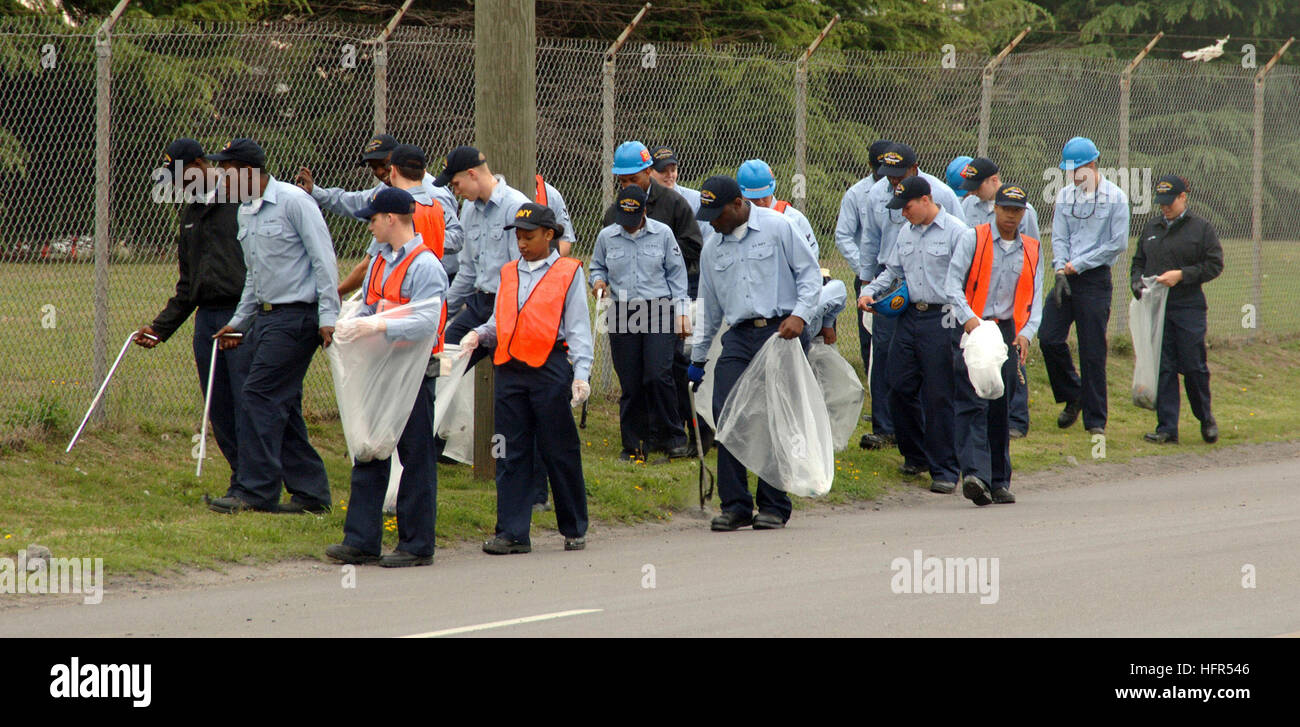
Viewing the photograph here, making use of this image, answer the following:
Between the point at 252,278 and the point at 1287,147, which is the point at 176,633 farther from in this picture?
the point at 1287,147

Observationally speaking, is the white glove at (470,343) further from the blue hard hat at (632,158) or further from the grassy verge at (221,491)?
the blue hard hat at (632,158)

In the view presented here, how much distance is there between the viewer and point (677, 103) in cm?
1333

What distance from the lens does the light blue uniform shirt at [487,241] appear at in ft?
31.0

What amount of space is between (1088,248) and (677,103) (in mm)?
3689

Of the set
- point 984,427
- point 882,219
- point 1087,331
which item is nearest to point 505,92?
point 882,219

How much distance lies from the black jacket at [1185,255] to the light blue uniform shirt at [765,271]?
4.98 metres

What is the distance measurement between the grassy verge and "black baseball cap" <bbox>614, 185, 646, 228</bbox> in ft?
5.54

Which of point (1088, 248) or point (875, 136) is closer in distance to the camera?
point (1088, 248)

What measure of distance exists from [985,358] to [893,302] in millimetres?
1080

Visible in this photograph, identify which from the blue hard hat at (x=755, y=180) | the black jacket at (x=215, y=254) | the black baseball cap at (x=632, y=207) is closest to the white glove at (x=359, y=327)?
the black jacket at (x=215, y=254)

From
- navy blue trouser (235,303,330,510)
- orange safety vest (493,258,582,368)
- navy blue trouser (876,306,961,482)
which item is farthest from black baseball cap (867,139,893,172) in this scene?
navy blue trouser (235,303,330,510)

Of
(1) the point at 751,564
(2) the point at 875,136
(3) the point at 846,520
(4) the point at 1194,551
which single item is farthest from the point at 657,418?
(2) the point at 875,136

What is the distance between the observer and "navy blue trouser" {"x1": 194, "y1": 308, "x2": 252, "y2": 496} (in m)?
8.98

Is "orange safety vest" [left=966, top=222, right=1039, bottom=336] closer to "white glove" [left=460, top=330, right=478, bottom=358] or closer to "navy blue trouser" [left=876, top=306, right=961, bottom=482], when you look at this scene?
"navy blue trouser" [left=876, top=306, right=961, bottom=482]
